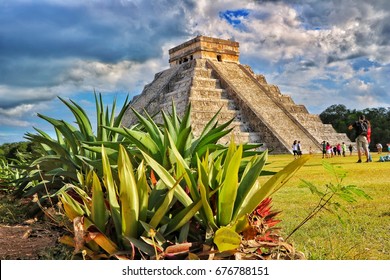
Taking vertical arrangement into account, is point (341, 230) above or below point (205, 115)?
below

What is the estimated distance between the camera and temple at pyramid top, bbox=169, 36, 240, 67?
3061 centimetres

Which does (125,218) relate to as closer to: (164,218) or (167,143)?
(164,218)

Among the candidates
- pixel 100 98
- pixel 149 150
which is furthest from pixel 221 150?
pixel 100 98

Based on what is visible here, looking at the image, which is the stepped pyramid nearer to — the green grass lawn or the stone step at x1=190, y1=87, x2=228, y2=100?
the stone step at x1=190, y1=87, x2=228, y2=100

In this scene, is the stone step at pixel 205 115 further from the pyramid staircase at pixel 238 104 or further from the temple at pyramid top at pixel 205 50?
the temple at pyramid top at pixel 205 50

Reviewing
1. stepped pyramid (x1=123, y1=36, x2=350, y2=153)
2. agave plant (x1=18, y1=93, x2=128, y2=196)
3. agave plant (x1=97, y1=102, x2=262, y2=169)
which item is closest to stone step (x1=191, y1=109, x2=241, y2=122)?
stepped pyramid (x1=123, y1=36, x2=350, y2=153)

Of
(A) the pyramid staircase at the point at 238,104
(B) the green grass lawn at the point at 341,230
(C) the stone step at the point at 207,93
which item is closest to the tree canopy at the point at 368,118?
(A) the pyramid staircase at the point at 238,104

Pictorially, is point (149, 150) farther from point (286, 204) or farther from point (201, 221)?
point (286, 204)

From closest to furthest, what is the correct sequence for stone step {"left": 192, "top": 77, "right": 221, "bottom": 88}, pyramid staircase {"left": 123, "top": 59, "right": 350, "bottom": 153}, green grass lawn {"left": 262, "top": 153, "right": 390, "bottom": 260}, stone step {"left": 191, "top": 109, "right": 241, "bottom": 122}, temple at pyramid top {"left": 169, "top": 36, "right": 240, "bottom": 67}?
green grass lawn {"left": 262, "top": 153, "right": 390, "bottom": 260}, stone step {"left": 191, "top": 109, "right": 241, "bottom": 122}, pyramid staircase {"left": 123, "top": 59, "right": 350, "bottom": 153}, stone step {"left": 192, "top": 77, "right": 221, "bottom": 88}, temple at pyramid top {"left": 169, "top": 36, "right": 240, "bottom": 67}

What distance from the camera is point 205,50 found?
3064 centimetres

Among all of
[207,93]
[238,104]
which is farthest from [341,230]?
[238,104]

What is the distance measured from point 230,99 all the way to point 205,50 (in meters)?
4.87

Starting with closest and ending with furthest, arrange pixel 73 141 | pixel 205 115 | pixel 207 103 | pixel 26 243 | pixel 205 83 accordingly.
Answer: pixel 26 243 < pixel 73 141 < pixel 205 115 < pixel 207 103 < pixel 205 83
